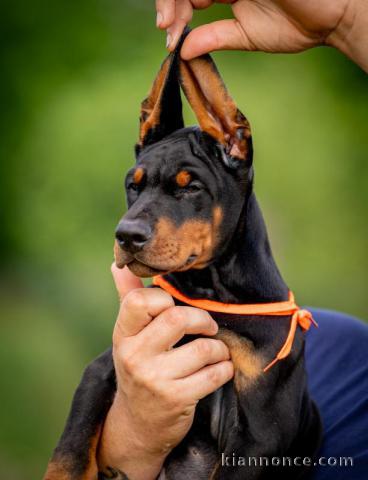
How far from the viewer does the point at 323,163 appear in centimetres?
911

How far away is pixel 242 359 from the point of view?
106 inches

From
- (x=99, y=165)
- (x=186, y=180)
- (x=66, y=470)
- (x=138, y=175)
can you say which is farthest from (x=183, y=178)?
(x=99, y=165)

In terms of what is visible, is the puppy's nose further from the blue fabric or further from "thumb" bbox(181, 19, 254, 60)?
the blue fabric

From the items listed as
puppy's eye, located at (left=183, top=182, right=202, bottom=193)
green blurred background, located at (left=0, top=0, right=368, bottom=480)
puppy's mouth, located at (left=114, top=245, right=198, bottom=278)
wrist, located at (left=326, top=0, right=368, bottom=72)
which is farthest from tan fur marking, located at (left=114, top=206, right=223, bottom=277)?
green blurred background, located at (left=0, top=0, right=368, bottom=480)

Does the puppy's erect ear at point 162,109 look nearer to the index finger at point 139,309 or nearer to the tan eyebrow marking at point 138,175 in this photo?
the tan eyebrow marking at point 138,175

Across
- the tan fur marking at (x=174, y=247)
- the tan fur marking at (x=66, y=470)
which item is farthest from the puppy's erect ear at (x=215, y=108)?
the tan fur marking at (x=66, y=470)

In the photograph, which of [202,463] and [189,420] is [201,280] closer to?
[189,420]

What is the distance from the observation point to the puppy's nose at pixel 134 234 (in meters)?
2.51

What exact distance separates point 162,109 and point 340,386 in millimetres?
1679

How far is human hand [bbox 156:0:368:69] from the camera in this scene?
2449 millimetres

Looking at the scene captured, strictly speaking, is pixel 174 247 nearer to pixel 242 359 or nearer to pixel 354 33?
pixel 242 359

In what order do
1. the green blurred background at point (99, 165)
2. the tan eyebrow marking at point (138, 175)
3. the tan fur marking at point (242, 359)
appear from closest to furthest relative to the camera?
the tan fur marking at point (242, 359) → the tan eyebrow marking at point (138, 175) → the green blurred background at point (99, 165)

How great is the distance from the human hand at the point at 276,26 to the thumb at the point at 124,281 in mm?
997

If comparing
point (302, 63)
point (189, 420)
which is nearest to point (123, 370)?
point (189, 420)
